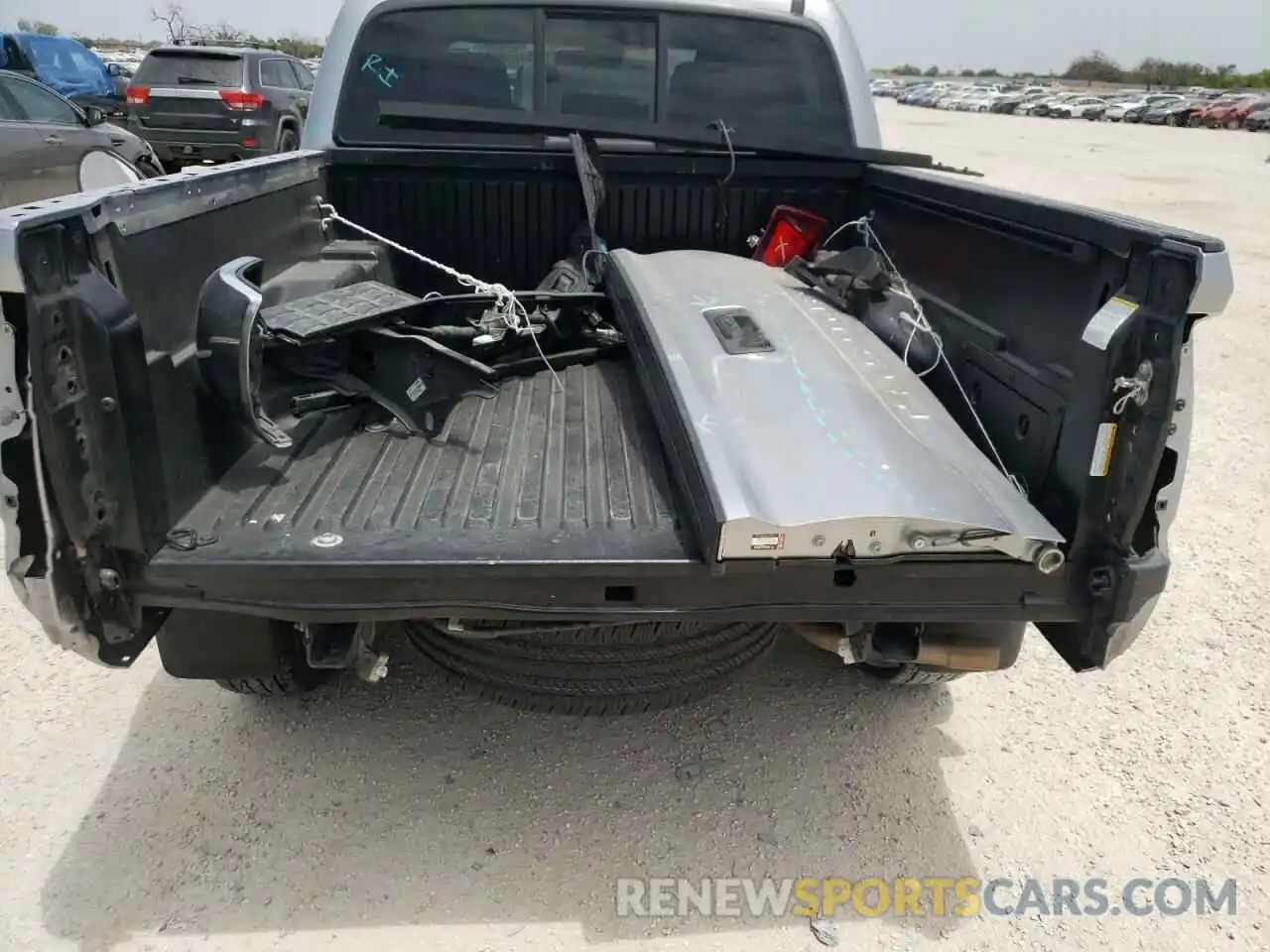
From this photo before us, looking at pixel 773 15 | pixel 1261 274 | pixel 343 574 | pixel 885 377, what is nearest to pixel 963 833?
pixel 885 377

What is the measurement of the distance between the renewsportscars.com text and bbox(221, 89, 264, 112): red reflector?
39.0 ft

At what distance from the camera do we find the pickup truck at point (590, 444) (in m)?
1.93

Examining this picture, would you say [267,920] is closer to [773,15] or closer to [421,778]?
[421,778]

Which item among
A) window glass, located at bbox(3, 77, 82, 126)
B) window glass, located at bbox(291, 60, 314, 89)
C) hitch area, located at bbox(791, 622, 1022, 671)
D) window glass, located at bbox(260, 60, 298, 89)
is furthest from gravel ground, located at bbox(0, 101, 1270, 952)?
window glass, located at bbox(291, 60, 314, 89)

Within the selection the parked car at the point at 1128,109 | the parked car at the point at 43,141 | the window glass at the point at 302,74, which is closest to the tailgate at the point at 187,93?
the window glass at the point at 302,74

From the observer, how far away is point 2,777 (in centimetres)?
266

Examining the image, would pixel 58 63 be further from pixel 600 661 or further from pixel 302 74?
pixel 600 661

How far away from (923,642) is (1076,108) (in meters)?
64.0

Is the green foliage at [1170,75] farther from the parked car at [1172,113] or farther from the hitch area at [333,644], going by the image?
the hitch area at [333,644]

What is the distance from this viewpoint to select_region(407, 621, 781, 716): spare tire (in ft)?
7.90

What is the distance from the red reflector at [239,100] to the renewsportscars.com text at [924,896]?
39.0ft

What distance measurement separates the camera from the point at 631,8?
3973 mm

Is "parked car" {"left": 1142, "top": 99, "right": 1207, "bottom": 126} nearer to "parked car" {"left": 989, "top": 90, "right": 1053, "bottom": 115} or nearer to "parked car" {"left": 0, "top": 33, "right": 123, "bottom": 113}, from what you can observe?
"parked car" {"left": 989, "top": 90, "right": 1053, "bottom": 115}

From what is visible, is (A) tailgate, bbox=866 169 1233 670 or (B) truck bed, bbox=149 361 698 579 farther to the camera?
(B) truck bed, bbox=149 361 698 579
